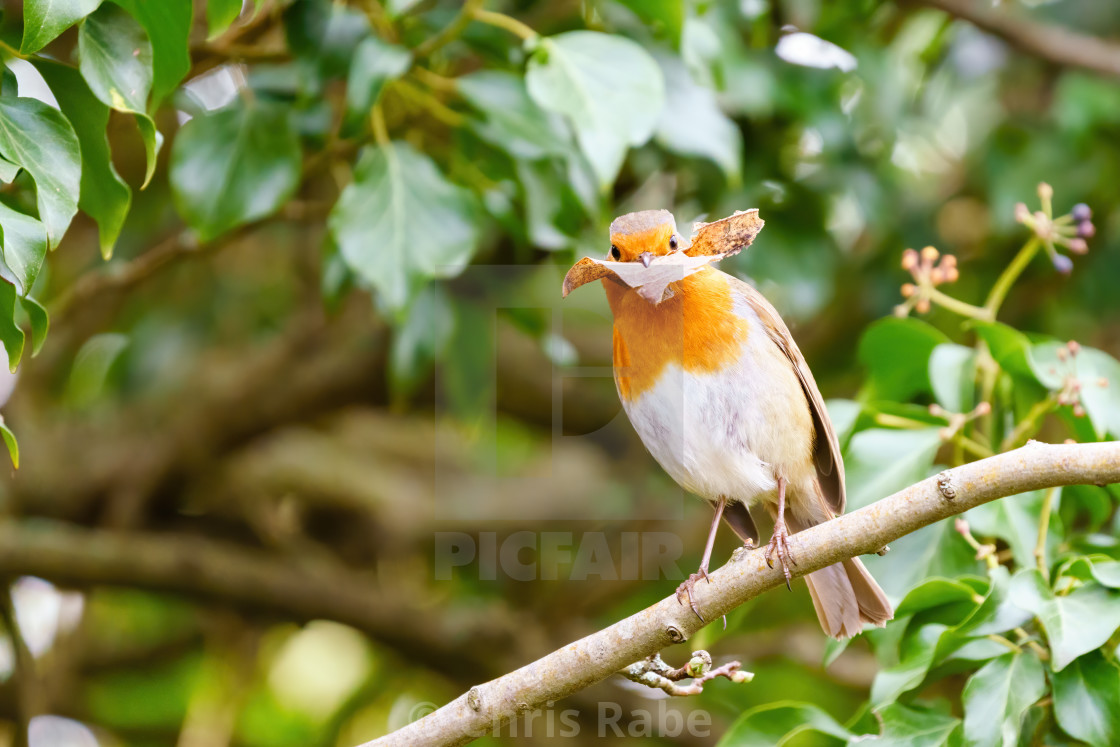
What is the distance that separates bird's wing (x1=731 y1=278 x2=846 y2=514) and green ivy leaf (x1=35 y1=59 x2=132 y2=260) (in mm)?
1351

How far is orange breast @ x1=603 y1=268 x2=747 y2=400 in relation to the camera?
7.42 ft

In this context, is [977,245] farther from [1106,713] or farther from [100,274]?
[100,274]

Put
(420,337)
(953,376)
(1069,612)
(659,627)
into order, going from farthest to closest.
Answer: (420,337) → (953,376) → (1069,612) → (659,627)

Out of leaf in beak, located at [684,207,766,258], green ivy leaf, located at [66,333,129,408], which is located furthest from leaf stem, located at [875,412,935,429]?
green ivy leaf, located at [66,333,129,408]

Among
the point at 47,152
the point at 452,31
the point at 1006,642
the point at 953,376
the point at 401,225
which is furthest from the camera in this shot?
the point at 452,31

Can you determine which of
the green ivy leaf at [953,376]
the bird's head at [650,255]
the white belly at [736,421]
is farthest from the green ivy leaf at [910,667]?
the bird's head at [650,255]

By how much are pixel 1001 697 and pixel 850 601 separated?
1.21ft

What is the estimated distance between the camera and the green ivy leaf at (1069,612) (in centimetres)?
200

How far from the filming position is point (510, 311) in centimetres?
355

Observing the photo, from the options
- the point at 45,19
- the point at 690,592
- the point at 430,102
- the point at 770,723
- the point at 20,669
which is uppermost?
the point at 45,19

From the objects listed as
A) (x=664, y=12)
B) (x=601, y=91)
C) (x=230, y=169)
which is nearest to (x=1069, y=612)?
(x=601, y=91)

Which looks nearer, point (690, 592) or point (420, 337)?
point (690, 592)

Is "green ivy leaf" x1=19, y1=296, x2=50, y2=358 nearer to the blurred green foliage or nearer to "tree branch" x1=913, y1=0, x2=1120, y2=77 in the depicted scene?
Result: the blurred green foliage

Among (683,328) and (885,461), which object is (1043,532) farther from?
(683,328)
